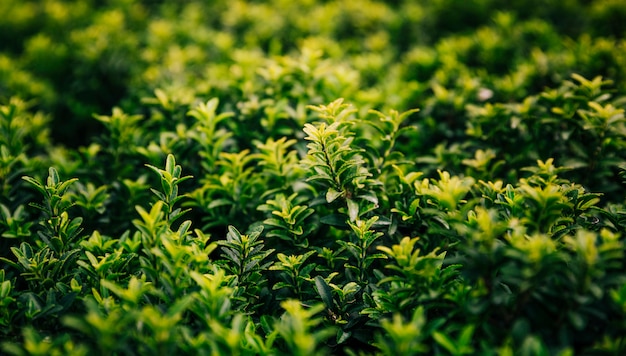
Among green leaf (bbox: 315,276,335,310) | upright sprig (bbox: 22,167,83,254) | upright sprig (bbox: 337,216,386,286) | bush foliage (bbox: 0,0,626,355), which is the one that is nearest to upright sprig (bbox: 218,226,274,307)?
bush foliage (bbox: 0,0,626,355)

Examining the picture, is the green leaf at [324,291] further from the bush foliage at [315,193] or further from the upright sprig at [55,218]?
the upright sprig at [55,218]

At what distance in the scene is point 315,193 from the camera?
2.88 m

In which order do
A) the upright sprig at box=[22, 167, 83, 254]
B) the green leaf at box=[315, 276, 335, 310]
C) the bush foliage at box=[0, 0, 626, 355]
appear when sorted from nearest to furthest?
the bush foliage at box=[0, 0, 626, 355] → the green leaf at box=[315, 276, 335, 310] → the upright sprig at box=[22, 167, 83, 254]

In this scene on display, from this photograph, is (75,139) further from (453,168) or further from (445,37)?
(445,37)

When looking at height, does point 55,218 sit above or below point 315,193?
above

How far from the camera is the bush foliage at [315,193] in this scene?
200cm

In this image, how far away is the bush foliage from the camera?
200cm

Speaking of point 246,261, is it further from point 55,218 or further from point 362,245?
point 55,218

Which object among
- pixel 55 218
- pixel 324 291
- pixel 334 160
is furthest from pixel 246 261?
pixel 55 218

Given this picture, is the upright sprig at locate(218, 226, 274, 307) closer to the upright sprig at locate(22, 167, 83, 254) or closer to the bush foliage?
the bush foliage

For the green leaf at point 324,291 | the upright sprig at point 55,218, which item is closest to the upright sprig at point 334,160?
the green leaf at point 324,291

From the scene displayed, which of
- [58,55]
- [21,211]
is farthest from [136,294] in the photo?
[58,55]

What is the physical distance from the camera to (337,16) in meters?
5.47

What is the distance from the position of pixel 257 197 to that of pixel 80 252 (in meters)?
1.10
